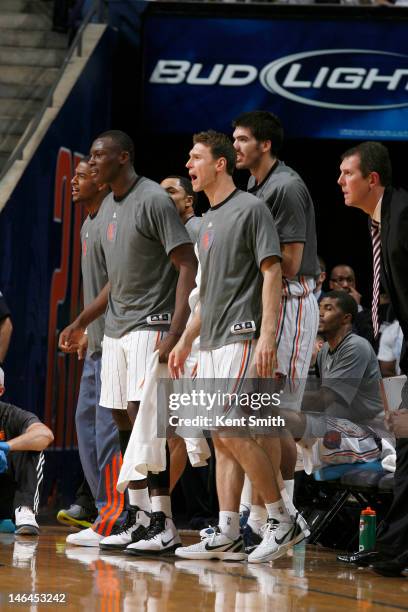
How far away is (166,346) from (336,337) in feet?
6.02

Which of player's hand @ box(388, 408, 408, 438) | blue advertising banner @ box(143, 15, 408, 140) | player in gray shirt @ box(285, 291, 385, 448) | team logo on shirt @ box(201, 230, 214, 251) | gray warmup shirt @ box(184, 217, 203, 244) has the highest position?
blue advertising banner @ box(143, 15, 408, 140)

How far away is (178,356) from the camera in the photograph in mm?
5875

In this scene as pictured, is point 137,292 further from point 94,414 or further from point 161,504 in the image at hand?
point 94,414

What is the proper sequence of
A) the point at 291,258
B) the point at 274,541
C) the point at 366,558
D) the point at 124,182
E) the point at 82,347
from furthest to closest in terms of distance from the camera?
the point at 82,347 → the point at 124,182 → the point at 291,258 → the point at 274,541 → the point at 366,558

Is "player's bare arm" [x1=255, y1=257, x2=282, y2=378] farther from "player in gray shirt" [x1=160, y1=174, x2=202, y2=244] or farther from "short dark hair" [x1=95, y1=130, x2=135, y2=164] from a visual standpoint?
"player in gray shirt" [x1=160, y1=174, x2=202, y2=244]

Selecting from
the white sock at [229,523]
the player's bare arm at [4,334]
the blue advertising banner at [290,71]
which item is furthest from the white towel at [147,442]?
→ the blue advertising banner at [290,71]

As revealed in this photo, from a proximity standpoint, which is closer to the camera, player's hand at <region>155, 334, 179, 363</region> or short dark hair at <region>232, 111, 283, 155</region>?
player's hand at <region>155, 334, 179, 363</region>

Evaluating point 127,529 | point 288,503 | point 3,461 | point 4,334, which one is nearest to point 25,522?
point 3,461

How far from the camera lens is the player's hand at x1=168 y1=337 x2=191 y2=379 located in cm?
588

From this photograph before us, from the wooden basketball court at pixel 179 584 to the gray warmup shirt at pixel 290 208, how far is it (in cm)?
168

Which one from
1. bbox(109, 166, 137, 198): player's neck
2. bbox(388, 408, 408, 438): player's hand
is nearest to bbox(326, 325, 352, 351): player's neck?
bbox(109, 166, 137, 198): player's neck

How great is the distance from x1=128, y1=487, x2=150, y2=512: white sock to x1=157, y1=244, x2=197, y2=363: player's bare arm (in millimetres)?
726

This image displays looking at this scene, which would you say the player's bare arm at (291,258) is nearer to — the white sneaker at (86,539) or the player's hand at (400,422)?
the player's hand at (400,422)

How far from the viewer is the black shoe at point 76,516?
7582 millimetres
